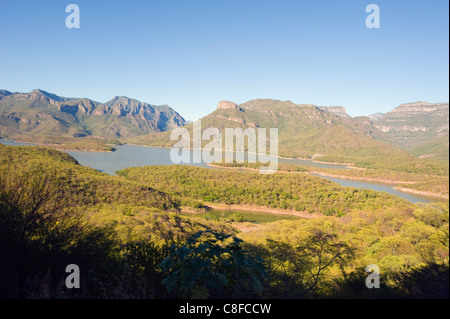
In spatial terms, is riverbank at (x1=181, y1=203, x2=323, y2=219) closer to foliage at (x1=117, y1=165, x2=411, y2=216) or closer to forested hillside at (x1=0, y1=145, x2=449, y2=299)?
foliage at (x1=117, y1=165, x2=411, y2=216)

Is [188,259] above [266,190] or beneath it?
above

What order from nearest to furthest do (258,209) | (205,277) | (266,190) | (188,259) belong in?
(205,277)
(188,259)
(258,209)
(266,190)

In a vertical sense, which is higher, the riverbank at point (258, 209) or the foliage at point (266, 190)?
the foliage at point (266, 190)

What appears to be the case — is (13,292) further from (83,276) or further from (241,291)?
(241,291)

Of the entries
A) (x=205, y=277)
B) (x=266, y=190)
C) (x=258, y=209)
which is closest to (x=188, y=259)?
(x=205, y=277)

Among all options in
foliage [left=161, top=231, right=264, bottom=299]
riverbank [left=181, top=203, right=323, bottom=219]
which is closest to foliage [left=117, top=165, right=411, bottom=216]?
riverbank [left=181, top=203, right=323, bottom=219]

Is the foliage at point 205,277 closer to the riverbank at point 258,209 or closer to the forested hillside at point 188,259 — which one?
the forested hillside at point 188,259

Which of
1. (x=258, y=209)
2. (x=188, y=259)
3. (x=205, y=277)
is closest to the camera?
(x=205, y=277)

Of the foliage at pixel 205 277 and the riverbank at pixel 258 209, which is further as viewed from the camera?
the riverbank at pixel 258 209

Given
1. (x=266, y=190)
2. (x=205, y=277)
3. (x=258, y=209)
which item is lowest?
(x=258, y=209)

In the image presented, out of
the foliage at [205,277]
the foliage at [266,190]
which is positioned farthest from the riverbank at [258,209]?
the foliage at [205,277]

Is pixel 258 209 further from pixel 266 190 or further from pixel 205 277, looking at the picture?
pixel 205 277

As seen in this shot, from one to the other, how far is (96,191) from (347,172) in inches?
6043

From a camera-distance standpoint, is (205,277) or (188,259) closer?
(205,277)
